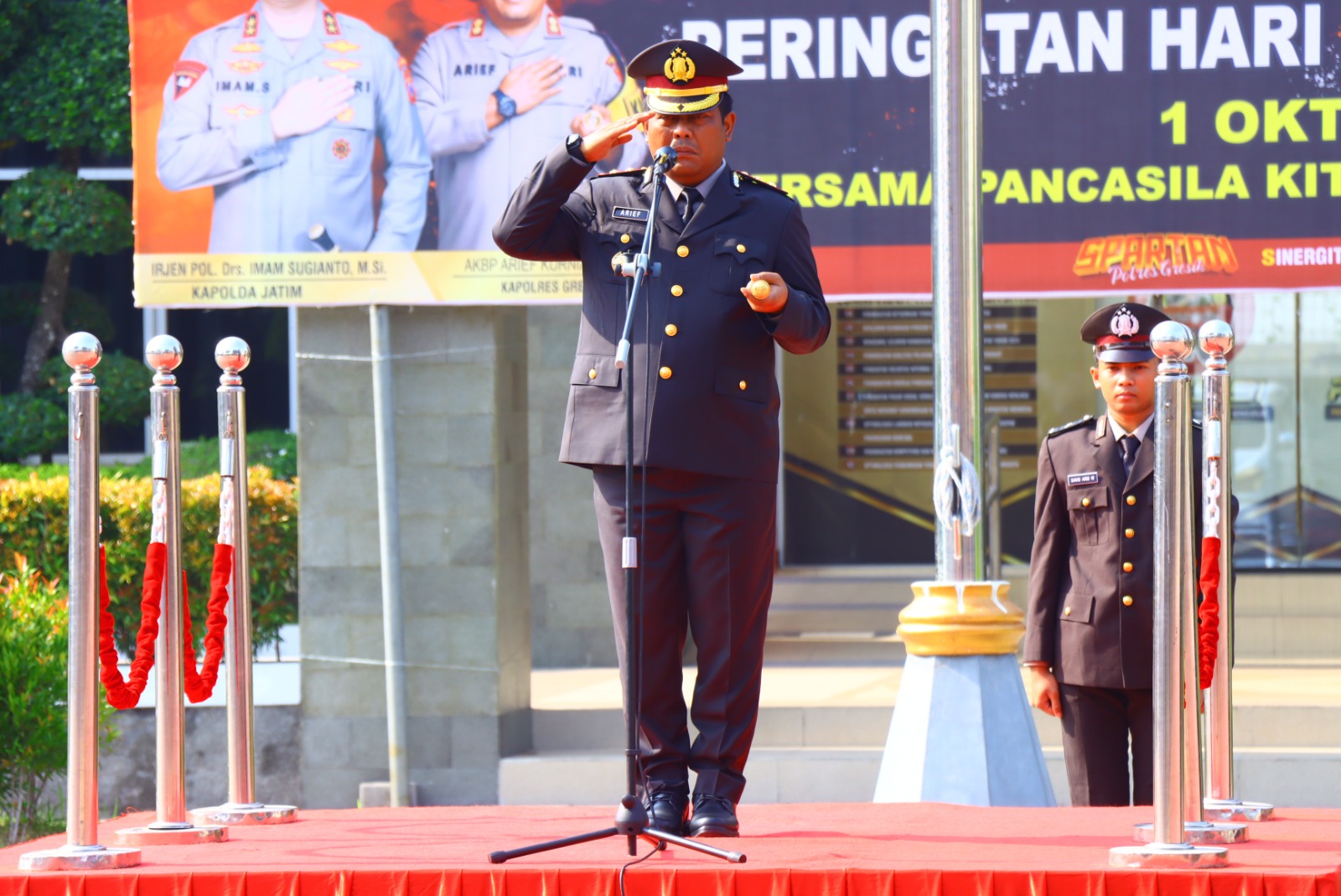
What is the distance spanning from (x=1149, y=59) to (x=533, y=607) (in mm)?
4825

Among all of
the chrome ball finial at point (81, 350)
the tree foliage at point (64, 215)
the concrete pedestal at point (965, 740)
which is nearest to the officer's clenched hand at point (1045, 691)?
the concrete pedestal at point (965, 740)

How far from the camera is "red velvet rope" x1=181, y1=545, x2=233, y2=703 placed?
464cm

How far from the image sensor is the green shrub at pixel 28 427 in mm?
12844

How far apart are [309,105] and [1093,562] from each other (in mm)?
4264

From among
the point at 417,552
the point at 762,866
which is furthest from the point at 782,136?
the point at 762,866

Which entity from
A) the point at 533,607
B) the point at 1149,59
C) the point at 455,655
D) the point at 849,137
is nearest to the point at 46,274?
the point at 533,607

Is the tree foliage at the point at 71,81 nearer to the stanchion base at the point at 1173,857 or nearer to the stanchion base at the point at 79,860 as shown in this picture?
the stanchion base at the point at 79,860

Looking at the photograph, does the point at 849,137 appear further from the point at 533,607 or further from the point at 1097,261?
the point at 533,607

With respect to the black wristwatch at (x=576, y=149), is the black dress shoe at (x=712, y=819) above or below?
below

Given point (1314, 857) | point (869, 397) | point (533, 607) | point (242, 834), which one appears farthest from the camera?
point (869, 397)

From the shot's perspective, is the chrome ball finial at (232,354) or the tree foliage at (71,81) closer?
the chrome ball finial at (232,354)

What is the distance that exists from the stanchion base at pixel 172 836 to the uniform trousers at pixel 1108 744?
2.36 m

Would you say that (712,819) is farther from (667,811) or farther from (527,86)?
(527,86)

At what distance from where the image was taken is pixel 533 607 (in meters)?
10.6
